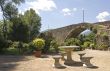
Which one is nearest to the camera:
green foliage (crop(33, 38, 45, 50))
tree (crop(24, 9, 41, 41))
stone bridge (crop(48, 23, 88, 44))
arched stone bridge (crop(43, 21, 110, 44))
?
green foliage (crop(33, 38, 45, 50))

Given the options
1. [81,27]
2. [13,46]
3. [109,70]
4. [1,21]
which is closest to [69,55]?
[109,70]

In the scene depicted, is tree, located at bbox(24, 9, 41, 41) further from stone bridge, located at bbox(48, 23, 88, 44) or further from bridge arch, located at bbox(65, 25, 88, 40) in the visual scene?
bridge arch, located at bbox(65, 25, 88, 40)

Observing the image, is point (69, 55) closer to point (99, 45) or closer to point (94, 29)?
point (99, 45)

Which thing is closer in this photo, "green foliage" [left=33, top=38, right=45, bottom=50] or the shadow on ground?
the shadow on ground

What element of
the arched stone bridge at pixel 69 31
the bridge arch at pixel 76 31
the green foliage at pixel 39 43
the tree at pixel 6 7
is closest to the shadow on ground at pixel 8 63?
the green foliage at pixel 39 43

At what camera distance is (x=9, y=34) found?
2944cm

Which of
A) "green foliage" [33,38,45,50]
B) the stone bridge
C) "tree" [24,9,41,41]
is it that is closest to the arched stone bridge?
the stone bridge

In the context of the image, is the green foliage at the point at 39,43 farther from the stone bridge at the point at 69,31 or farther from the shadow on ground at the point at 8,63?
the stone bridge at the point at 69,31

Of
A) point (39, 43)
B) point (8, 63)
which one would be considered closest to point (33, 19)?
point (39, 43)

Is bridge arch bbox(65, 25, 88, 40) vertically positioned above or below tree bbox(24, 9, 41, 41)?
below

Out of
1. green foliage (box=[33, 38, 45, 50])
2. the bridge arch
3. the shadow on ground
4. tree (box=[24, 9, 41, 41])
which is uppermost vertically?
tree (box=[24, 9, 41, 41])

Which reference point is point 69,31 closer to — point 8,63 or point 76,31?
point 76,31

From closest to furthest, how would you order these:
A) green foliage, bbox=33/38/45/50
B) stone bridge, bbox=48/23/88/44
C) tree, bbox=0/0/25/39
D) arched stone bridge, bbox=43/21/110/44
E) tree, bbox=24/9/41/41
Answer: green foliage, bbox=33/38/45/50 → tree, bbox=0/0/25/39 → arched stone bridge, bbox=43/21/110/44 → stone bridge, bbox=48/23/88/44 → tree, bbox=24/9/41/41

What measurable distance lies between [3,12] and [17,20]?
2.30 m
